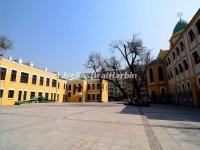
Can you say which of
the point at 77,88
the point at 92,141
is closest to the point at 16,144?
the point at 92,141

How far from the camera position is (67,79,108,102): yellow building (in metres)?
54.8

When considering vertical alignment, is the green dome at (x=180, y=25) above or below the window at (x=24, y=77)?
above

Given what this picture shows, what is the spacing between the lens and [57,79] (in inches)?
1716

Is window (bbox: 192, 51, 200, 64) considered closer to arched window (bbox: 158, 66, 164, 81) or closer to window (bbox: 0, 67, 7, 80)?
arched window (bbox: 158, 66, 164, 81)

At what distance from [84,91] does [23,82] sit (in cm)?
2732

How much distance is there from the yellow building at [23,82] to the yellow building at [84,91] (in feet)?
42.5

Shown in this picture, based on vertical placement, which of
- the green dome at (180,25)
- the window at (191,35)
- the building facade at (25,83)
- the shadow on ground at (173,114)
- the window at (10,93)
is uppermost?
the green dome at (180,25)

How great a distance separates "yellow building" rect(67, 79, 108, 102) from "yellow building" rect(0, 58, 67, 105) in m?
13.0

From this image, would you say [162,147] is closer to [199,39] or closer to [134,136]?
[134,136]

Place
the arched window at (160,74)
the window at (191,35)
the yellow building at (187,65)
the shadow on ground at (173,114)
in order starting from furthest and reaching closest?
the arched window at (160,74) → the window at (191,35) → the yellow building at (187,65) → the shadow on ground at (173,114)

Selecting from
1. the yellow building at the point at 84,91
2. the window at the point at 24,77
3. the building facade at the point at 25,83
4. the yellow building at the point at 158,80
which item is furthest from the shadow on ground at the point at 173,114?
the yellow building at the point at 84,91

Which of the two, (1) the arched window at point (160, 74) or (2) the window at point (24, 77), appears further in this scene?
(1) the arched window at point (160, 74)

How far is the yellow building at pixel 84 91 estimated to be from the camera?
180 feet

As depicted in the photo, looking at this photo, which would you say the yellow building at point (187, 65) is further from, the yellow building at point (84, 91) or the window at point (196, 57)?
the yellow building at point (84, 91)
